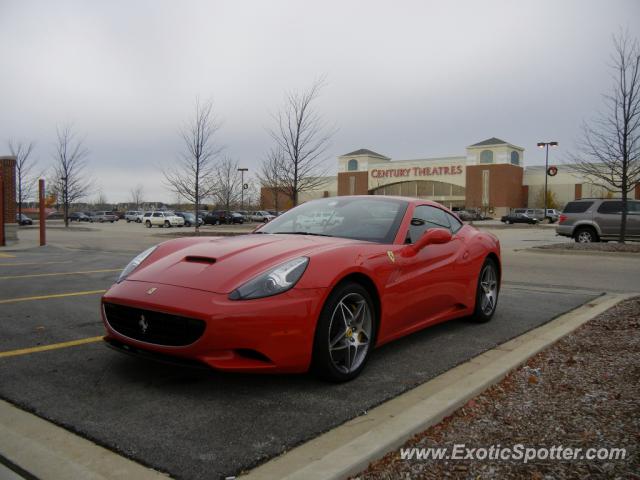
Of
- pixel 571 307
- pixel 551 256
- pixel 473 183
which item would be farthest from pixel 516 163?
pixel 571 307

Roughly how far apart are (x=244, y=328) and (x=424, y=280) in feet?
6.23

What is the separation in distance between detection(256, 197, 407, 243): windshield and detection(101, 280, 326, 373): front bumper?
1150mm

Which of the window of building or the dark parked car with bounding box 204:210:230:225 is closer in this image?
the dark parked car with bounding box 204:210:230:225

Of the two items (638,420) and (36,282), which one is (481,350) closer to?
(638,420)

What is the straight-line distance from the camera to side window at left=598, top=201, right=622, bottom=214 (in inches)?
724

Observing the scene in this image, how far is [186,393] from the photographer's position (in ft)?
10.9

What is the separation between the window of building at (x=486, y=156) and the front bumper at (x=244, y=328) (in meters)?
80.6

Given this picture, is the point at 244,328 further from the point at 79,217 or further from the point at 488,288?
the point at 79,217

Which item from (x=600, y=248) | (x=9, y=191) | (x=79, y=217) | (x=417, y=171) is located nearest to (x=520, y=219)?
(x=417, y=171)

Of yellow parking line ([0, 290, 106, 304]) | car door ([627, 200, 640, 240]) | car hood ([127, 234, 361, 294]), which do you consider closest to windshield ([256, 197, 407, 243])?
car hood ([127, 234, 361, 294])

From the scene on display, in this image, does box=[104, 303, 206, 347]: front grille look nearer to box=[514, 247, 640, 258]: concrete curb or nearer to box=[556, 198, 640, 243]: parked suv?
box=[514, 247, 640, 258]: concrete curb

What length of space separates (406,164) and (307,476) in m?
84.3

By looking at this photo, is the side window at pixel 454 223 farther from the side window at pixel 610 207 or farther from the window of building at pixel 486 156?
the window of building at pixel 486 156

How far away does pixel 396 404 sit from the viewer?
322 cm
